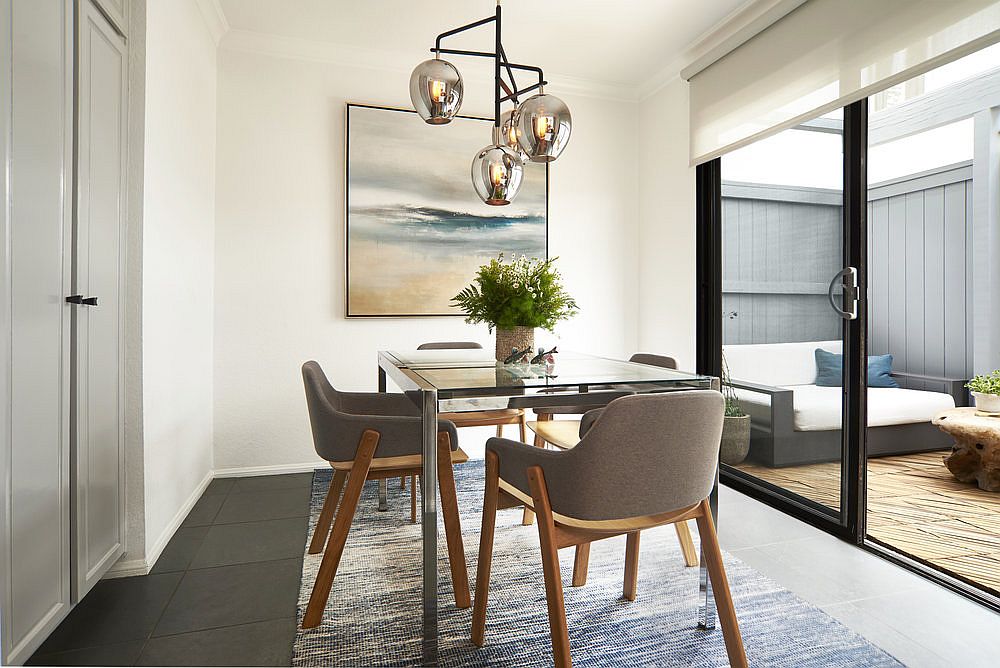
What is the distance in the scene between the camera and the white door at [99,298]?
1.74 m

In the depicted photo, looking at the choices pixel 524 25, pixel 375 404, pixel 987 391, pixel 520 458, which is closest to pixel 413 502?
pixel 375 404

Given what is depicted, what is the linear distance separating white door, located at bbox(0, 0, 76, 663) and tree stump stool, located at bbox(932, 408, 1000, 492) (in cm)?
403

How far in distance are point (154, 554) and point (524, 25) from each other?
10.5 ft

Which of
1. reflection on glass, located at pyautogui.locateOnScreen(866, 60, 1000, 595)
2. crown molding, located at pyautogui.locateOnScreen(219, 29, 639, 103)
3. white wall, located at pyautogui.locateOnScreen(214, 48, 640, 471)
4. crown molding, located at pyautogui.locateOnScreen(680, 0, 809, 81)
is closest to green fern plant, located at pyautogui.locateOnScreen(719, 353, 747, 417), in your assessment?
reflection on glass, located at pyautogui.locateOnScreen(866, 60, 1000, 595)

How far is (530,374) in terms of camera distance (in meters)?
1.86

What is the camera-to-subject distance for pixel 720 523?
272 cm

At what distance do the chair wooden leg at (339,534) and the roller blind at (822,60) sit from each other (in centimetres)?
240

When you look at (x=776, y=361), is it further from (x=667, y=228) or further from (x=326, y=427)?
(x=326, y=427)

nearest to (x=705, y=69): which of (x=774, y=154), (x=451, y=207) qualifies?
(x=774, y=154)

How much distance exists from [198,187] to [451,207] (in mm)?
1498

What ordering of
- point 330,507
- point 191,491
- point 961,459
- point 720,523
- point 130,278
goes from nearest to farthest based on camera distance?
point 330,507 < point 130,278 < point 720,523 < point 191,491 < point 961,459

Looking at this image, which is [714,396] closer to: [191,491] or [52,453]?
[52,453]

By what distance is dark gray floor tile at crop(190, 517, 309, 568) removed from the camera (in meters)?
2.27

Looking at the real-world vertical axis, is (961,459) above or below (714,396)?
below
